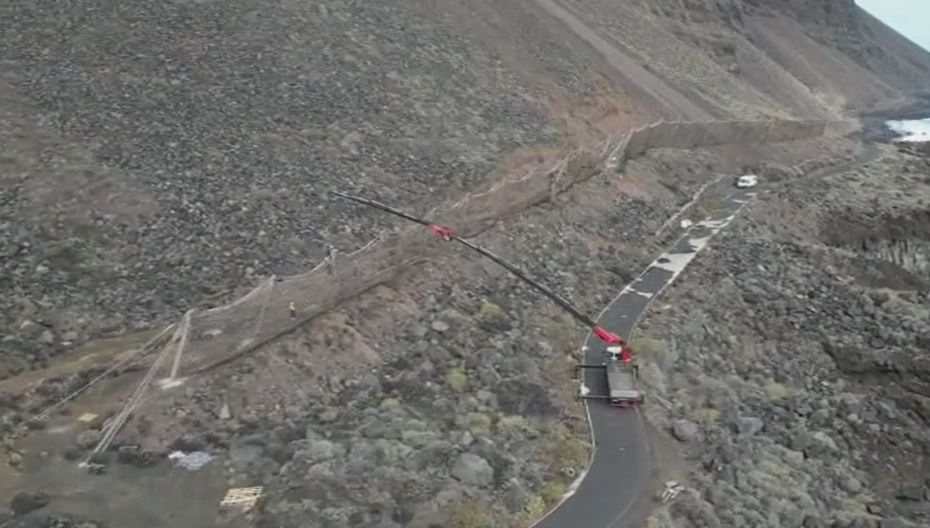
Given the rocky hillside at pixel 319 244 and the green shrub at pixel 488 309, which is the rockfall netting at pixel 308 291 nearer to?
the rocky hillside at pixel 319 244

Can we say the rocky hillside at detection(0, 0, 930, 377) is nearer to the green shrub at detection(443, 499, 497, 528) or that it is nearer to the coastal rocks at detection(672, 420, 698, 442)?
the green shrub at detection(443, 499, 497, 528)

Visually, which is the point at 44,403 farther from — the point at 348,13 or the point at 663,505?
the point at 348,13

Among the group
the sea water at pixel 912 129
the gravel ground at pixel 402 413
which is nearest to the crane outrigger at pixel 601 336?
the gravel ground at pixel 402 413

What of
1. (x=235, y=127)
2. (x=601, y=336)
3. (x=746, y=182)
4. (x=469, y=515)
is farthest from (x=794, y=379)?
(x=746, y=182)

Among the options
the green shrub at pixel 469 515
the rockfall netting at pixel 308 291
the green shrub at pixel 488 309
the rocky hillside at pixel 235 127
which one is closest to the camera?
the green shrub at pixel 469 515

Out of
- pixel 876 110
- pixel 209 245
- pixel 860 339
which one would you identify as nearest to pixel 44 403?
pixel 209 245

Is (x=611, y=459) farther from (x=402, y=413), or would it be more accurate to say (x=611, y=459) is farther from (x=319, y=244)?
(x=319, y=244)
